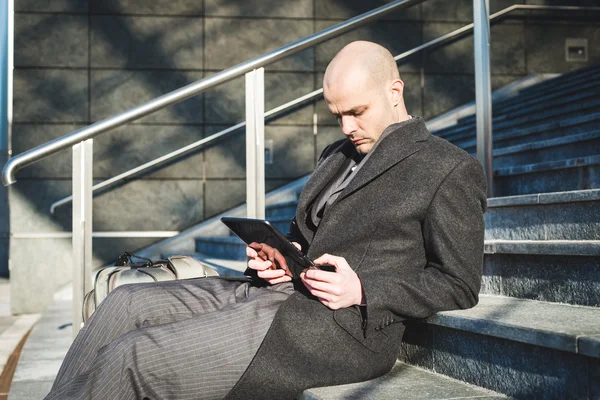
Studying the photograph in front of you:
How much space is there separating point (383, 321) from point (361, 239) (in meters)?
0.19

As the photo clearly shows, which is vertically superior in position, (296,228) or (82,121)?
(82,121)

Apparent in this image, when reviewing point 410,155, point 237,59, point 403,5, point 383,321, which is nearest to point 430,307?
point 383,321

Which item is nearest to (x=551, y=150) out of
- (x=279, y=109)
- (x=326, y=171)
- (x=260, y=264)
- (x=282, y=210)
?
(x=326, y=171)

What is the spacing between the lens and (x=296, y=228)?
5.53ft

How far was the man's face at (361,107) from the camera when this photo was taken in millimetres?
1458

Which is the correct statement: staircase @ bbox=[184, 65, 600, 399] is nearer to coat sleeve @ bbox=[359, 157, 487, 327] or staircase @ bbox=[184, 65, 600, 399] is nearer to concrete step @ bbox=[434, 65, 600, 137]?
coat sleeve @ bbox=[359, 157, 487, 327]

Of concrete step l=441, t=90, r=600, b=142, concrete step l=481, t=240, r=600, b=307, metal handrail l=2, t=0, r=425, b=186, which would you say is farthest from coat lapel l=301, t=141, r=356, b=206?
concrete step l=441, t=90, r=600, b=142

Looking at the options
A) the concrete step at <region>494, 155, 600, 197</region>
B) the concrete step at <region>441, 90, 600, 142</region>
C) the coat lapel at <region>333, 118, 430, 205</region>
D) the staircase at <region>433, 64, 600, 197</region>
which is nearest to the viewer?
the coat lapel at <region>333, 118, 430, 205</region>

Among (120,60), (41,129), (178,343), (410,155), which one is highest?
(120,60)

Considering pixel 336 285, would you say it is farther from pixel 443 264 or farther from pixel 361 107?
pixel 361 107

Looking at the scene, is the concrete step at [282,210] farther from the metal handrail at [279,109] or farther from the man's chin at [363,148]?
the man's chin at [363,148]

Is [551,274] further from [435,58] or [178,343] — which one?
[435,58]

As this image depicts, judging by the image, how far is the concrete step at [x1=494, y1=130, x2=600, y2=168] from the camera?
93.0 inches

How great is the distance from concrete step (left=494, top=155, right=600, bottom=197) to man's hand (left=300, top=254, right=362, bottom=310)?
111cm
